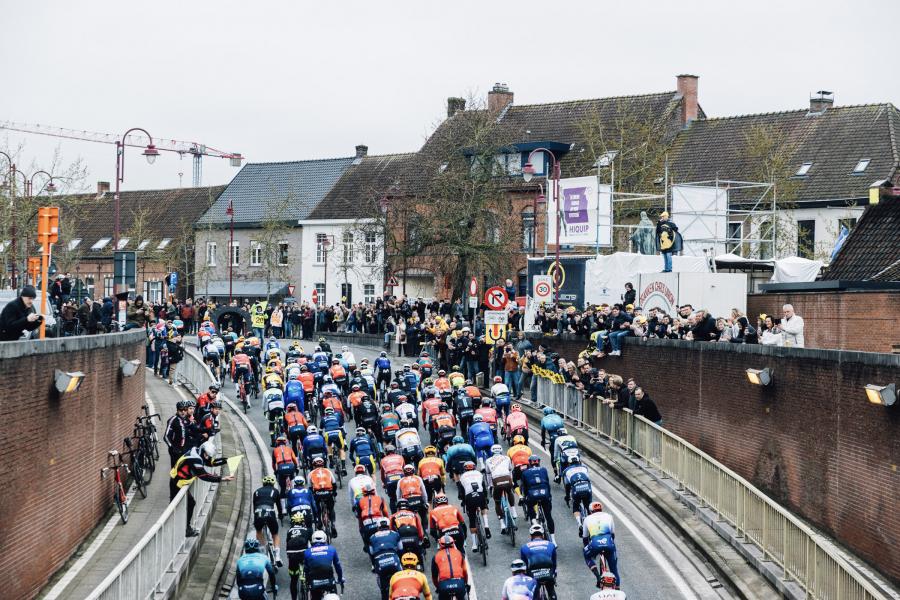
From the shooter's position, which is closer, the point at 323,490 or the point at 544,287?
the point at 323,490

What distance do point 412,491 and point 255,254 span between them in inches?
2186

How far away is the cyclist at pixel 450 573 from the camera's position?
16.8 m

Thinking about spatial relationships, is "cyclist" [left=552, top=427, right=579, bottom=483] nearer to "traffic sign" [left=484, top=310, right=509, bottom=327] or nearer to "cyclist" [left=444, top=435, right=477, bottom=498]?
"cyclist" [left=444, top=435, right=477, bottom=498]

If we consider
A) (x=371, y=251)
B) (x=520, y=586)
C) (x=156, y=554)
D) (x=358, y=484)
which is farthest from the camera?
(x=371, y=251)

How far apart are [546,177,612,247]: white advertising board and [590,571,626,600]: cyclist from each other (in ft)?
85.9

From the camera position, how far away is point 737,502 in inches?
773

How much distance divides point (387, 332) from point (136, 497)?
24408 mm

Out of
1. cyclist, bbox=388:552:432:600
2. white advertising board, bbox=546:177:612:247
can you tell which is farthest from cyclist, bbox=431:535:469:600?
white advertising board, bbox=546:177:612:247

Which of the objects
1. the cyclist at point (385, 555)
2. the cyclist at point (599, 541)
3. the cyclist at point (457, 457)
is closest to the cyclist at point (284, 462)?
the cyclist at point (457, 457)

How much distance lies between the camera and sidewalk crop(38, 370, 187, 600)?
17.2 m

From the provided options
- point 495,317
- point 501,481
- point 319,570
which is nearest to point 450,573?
point 319,570

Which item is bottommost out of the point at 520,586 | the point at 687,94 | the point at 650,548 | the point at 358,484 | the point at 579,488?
the point at 650,548

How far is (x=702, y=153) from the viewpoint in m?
59.8

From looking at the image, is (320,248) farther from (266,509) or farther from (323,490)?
(266,509)
